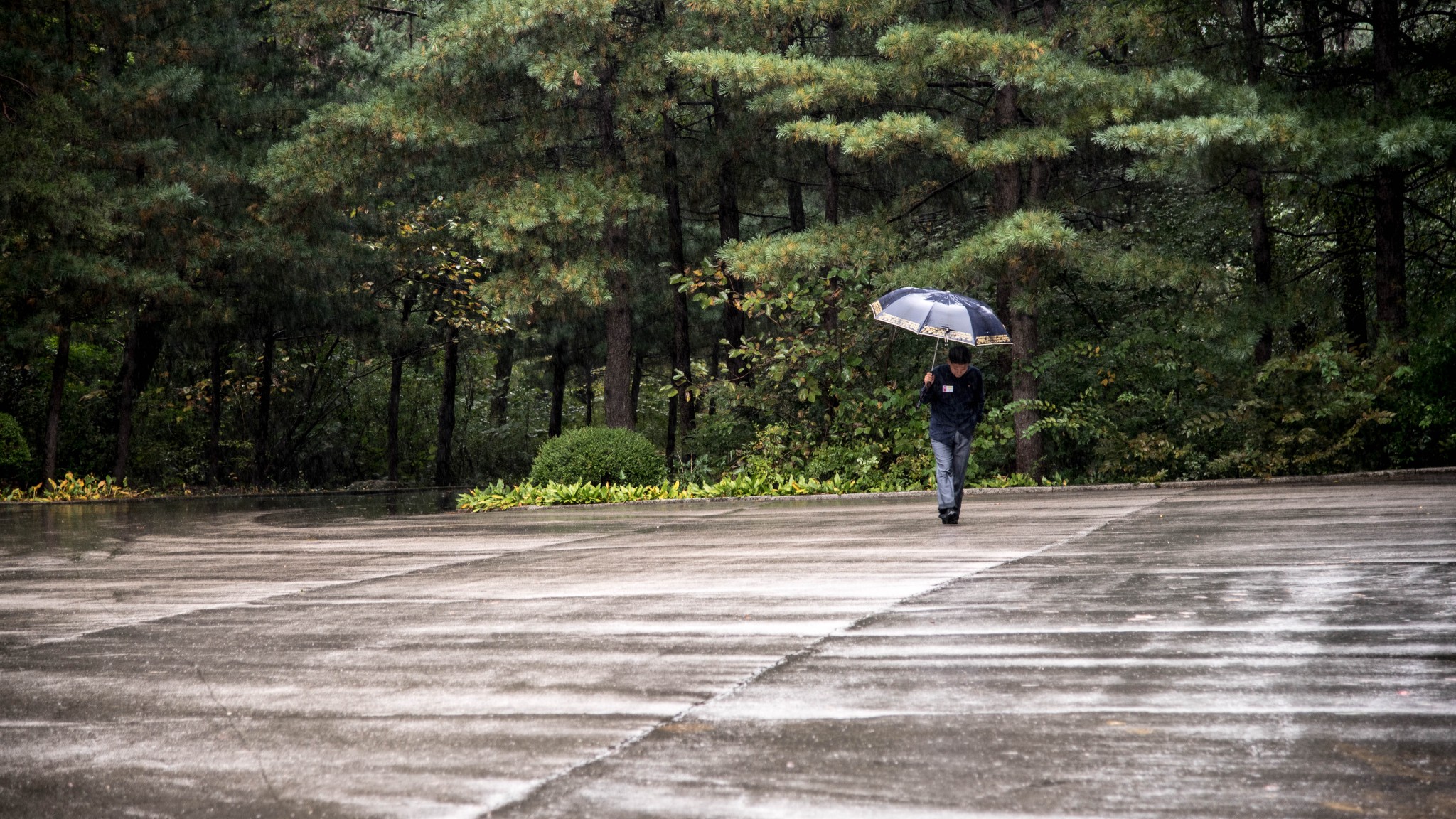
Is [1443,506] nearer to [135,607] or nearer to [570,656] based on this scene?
[570,656]

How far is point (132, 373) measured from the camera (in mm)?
28203

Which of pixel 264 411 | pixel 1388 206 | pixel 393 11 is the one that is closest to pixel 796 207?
pixel 393 11

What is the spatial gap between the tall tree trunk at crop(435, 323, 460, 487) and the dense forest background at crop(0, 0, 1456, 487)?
477cm

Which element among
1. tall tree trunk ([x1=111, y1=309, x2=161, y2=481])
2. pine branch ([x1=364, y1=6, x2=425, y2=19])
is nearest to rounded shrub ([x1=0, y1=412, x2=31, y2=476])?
tall tree trunk ([x1=111, y1=309, x2=161, y2=481])

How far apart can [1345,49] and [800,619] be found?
61.2 feet

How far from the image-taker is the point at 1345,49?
2120 centimetres

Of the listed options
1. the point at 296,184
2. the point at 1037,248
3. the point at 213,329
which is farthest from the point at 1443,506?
the point at 213,329

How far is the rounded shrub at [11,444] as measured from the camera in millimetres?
27844

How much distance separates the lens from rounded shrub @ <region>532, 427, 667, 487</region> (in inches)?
794

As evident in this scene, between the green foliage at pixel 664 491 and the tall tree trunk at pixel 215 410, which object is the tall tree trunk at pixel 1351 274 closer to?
the green foliage at pixel 664 491

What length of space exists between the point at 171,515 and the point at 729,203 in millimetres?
11479

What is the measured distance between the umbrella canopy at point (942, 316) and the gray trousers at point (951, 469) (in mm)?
1002

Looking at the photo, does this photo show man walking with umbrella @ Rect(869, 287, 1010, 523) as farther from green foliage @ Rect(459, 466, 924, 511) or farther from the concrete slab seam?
green foliage @ Rect(459, 466, 924, 511)

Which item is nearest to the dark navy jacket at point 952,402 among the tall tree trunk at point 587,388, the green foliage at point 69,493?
the green foliage at point 69,493
